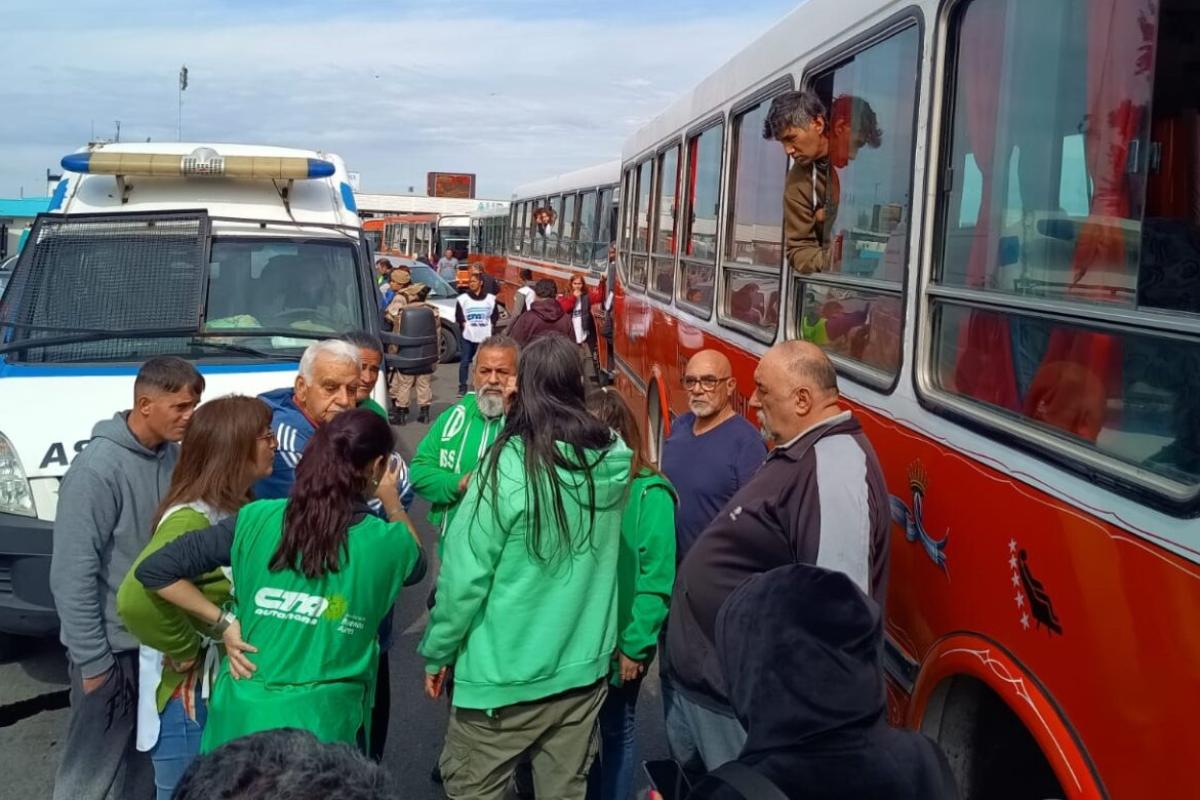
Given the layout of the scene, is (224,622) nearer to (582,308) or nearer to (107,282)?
(107,282)

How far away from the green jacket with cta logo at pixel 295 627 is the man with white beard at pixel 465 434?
83cm

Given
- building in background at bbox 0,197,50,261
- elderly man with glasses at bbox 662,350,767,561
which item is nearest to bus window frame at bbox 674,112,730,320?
elderly man with glasses at bbox 662,350,767,561

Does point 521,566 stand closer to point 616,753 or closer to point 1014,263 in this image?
point 616,753

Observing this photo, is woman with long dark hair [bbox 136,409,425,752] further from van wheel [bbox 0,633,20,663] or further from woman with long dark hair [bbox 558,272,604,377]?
woman with long dark hair [bbox 558,272,604,377]

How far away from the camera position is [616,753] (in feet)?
12.8

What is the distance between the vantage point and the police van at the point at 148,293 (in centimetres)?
484

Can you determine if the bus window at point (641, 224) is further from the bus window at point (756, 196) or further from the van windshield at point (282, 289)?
the van windshield at point (282, 289)

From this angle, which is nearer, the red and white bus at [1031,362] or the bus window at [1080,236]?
the red and white bus at [1031,362]

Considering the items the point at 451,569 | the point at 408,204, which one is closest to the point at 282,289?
the point at 451,569

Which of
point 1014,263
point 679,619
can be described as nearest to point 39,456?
point 679,619

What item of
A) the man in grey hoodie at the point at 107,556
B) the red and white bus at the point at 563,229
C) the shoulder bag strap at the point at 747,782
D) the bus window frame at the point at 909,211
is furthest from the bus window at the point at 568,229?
the shoulder bag strap at the point at 747,782

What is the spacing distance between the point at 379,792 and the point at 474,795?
6.05 feet

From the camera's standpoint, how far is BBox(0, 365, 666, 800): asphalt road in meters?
4.63

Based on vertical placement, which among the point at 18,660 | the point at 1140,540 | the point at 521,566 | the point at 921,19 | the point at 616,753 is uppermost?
the point at 921,19
